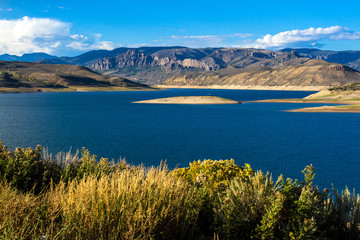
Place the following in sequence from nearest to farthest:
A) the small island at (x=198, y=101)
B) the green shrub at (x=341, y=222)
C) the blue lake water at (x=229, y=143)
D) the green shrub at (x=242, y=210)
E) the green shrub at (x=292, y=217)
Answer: the green shrub at (x=292, y=217), the green shrub at (x=242, y=210), the green shrub at (x=341, y=222), the blue lake water at (x=229, y=143), the small island at (x=198, y=101)

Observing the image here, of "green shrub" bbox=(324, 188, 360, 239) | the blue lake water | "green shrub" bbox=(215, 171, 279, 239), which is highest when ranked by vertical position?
"green shrub" bbox=(215, 171, 279, 239)

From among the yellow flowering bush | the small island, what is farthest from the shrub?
the small island

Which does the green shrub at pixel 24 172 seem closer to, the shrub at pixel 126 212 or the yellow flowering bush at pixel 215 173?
the shrub at pixel 126 212

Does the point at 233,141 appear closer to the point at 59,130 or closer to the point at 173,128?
the point at 173,128

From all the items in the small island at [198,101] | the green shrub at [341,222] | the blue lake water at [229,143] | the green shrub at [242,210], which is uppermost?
the green shrub at [242,210]

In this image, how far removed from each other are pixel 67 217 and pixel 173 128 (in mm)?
57053

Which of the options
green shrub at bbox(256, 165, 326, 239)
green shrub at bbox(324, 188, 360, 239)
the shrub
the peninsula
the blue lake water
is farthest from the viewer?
the peninsula

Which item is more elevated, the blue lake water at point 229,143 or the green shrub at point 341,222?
the green shrub at point 341,222

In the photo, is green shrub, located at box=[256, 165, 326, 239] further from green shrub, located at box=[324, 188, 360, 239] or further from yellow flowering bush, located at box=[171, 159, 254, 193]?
yellow flowering bush, located at box=[171, 159, 254, 193]

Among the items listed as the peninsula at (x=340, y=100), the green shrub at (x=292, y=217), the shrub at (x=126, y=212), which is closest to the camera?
the shrub at (x=126, y=212)

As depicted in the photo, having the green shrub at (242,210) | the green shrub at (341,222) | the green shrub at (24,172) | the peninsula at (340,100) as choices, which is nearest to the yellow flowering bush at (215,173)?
the green shrub at (242,210)

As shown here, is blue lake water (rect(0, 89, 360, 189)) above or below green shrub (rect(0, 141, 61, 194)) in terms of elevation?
below

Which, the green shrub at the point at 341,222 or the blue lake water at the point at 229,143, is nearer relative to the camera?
Result: the green shrub at the point at 341,222

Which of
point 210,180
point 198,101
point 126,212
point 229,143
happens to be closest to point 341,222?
point 210,180
